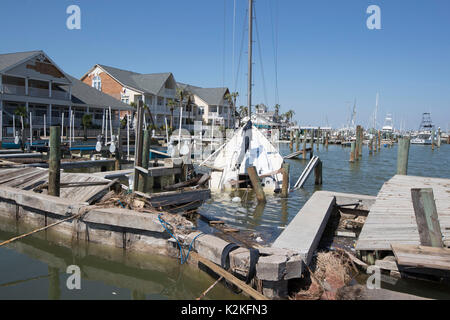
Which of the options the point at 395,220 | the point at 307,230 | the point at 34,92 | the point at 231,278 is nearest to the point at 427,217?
the point at 395,220

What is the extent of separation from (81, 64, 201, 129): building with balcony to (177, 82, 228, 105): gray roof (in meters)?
10.1

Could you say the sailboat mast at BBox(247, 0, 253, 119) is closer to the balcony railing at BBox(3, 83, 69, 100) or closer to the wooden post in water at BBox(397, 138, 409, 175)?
the wooden post in water at BBox(397, 138, 409, 175)

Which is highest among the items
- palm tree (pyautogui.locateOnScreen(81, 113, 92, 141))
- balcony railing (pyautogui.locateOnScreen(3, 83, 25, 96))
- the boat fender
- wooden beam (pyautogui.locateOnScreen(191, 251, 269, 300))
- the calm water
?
balcony railing (pyautogui.locateOnScreen(3, 83, 25, 96))

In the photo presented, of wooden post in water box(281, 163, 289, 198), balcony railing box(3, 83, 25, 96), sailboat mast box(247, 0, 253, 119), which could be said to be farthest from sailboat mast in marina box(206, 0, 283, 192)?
balcony railing box(3, 83, 25, 96)

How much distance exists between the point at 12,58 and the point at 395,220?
36205 millimetres

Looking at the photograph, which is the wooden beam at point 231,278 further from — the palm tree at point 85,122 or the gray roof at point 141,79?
the gray roof at point 141,79

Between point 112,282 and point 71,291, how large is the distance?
80 cm

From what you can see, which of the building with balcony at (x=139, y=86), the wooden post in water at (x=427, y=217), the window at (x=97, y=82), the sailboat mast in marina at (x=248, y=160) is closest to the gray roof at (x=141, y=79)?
the building with balcony at (x=139, y=86)

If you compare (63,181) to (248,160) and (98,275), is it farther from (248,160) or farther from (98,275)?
(248,160)

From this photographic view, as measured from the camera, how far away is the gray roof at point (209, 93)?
208 ft

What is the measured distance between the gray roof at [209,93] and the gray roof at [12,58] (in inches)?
1215

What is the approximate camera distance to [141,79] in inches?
2066

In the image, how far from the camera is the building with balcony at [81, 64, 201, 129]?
48594 mm
